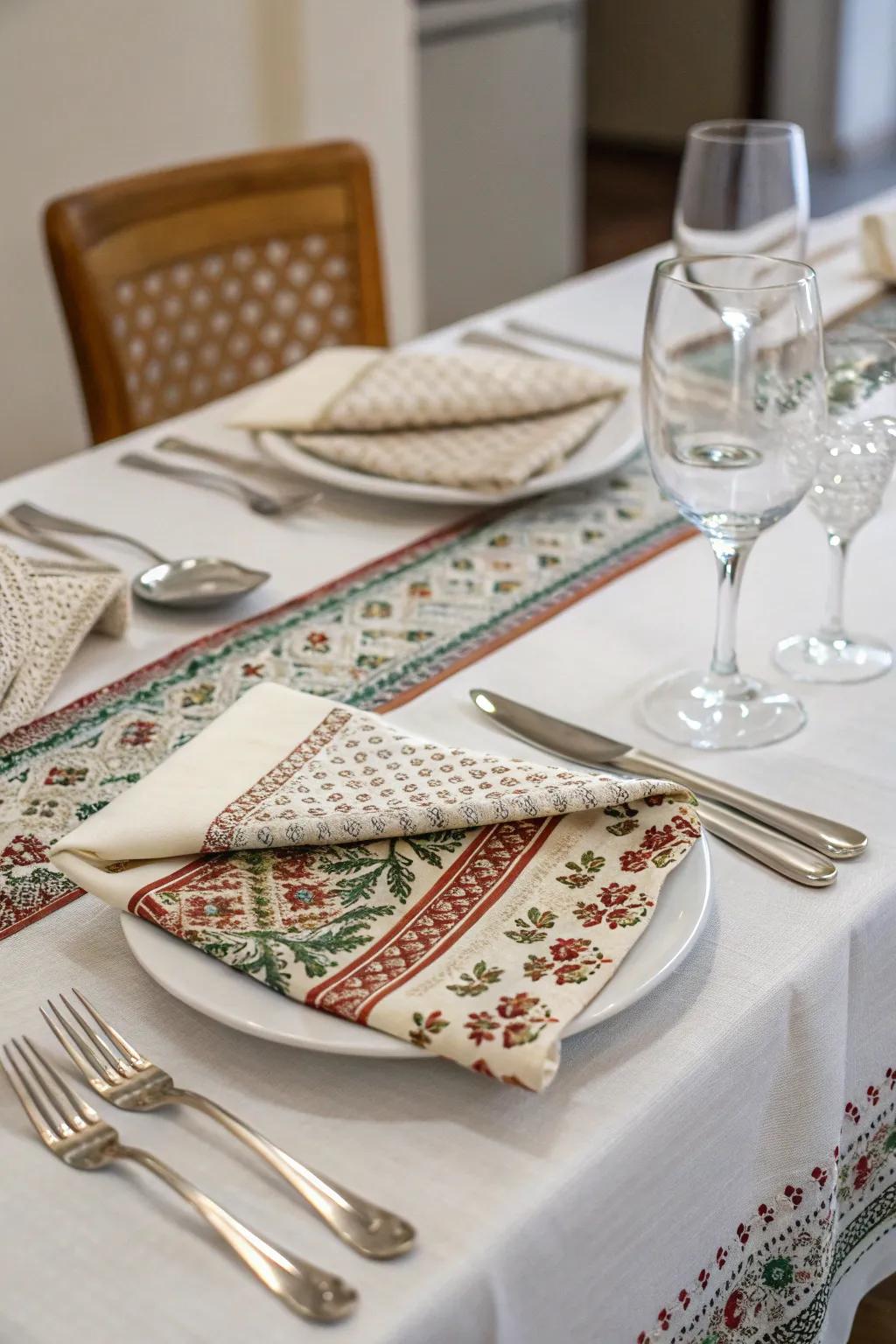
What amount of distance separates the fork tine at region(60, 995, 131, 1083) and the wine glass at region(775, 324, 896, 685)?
0.45 m

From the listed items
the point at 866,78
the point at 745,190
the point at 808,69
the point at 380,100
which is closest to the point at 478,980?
the point at 745,190

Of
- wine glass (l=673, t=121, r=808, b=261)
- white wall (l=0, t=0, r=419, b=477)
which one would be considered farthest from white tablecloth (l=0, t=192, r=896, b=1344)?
white wall (l=0, t=0, r=419, b=477)

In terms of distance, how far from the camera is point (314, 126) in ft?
Result: 8.85

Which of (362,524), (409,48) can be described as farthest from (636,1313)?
(409,48)

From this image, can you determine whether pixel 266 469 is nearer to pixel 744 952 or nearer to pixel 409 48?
pixel 744 952

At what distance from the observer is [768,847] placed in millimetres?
680

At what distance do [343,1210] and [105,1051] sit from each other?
126 millimetres

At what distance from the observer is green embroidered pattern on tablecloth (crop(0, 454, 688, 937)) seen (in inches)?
30.1

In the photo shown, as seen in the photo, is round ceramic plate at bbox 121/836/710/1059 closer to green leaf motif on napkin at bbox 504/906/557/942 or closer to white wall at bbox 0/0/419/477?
green leaf motif on napkin at bbox 504/906/557/942

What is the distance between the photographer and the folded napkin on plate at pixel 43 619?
831mm

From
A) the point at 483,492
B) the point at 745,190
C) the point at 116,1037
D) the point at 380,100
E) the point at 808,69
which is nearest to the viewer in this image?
the point at 116,1037

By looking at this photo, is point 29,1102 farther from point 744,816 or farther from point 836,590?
point 836,590

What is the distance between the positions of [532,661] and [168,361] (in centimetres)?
85

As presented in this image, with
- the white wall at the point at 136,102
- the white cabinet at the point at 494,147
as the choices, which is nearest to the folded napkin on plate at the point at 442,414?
the white wall at the point at 136,102
